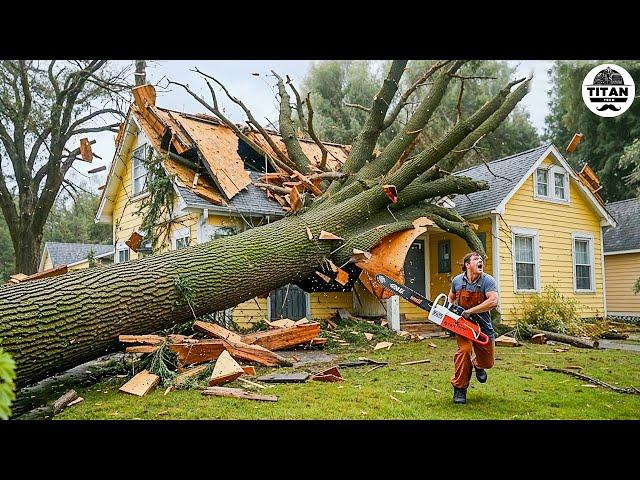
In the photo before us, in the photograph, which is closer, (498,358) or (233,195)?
(498,358)

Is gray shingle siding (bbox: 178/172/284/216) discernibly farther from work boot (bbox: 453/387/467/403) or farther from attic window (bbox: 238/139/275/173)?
work boot (bbox: 453/387/467/403)

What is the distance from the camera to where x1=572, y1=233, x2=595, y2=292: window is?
6780 mm

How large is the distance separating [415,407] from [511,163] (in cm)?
526

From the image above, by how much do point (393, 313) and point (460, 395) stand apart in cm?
304

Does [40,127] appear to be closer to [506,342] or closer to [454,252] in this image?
[454,252]

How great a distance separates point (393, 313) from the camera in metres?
6.01

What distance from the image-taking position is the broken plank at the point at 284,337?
424cm

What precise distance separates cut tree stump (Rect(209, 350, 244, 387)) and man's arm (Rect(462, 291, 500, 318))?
1507 mm

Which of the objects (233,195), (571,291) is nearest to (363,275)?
(233,195)

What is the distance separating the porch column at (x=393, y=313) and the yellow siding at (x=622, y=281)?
7.56 ft

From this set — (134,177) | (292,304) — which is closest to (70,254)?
(134,177)

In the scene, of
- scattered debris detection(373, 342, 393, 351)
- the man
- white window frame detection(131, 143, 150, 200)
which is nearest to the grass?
the man

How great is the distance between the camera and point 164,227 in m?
6.21
